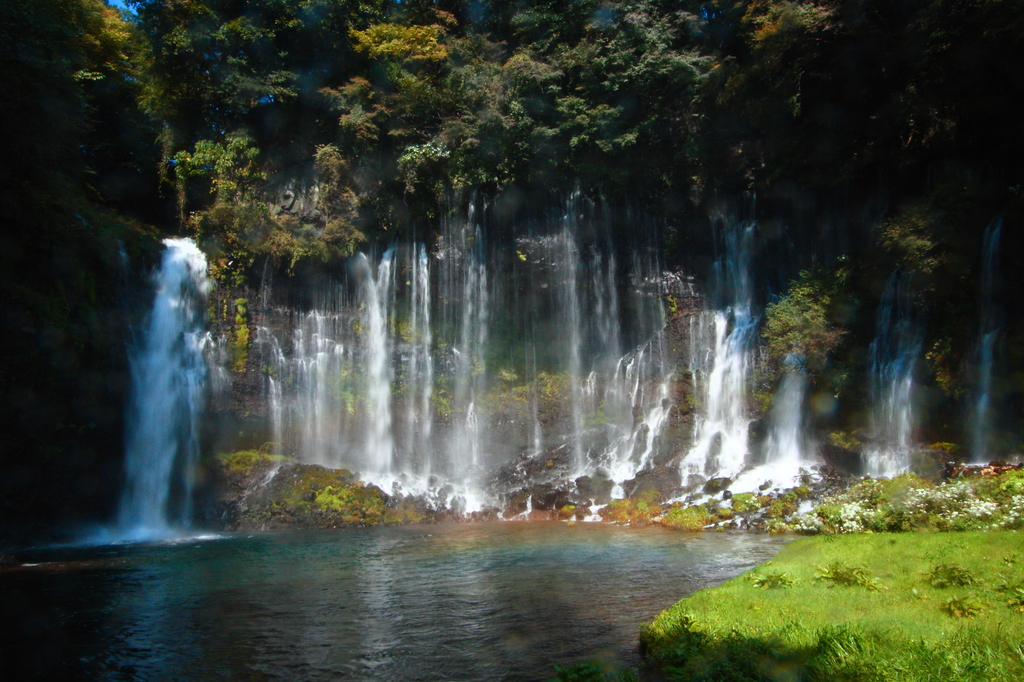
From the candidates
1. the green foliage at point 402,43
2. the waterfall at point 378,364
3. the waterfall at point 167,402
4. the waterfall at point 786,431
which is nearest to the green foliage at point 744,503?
the waterfall at point 786,431

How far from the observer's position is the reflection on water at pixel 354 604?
718cm

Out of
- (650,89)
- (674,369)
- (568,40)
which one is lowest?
(674,369)

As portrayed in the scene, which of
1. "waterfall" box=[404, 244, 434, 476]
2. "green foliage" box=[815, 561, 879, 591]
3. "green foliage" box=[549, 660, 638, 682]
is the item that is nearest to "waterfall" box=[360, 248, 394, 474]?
"waterfall" box=[404, 244, 434, 476]

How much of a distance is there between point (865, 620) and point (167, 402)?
67.1 ft

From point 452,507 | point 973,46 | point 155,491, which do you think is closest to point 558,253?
point 452,507

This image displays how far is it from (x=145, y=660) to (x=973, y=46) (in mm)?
20666

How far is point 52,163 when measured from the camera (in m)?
17.1

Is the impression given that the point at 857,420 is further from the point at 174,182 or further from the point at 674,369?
the point at 174,182

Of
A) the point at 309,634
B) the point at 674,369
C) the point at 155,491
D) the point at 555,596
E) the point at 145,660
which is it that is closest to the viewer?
the point at 145,660

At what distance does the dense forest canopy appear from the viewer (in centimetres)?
1664

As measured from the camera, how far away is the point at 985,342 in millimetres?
15953

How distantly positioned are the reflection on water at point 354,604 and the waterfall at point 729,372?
6391 millimetres

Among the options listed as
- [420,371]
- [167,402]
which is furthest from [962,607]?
[167,402]

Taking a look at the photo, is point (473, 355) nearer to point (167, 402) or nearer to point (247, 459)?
point (247, 459)
